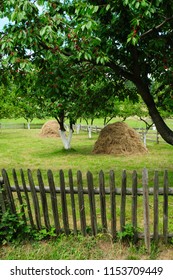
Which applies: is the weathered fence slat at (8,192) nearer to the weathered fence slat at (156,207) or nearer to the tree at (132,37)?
the weathered fence slat at (156,207)

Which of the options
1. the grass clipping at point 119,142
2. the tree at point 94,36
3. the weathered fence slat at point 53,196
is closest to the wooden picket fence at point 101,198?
the weathered fence slat at point 53,196

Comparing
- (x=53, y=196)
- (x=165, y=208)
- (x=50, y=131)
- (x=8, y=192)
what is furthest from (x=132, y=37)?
(x=50, y=131)

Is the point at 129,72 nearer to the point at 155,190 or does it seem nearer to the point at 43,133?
the point at 155,190

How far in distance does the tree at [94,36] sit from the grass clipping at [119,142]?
7.71m

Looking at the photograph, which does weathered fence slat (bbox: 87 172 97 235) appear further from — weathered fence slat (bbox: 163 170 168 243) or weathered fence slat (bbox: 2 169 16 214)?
weathered fence slat (bbox: 2 169 16 214)

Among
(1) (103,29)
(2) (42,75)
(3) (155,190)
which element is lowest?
(3) (155,190)

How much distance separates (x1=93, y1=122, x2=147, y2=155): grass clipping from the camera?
17.0 m

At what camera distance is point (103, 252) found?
15.7 feet

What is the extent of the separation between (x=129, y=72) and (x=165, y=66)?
5.90 feet

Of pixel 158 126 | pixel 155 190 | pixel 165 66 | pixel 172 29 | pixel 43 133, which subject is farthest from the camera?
pixel 43 133

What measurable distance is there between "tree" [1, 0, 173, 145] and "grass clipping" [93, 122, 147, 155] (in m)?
7.71

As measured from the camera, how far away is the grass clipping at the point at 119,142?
1703 cm
